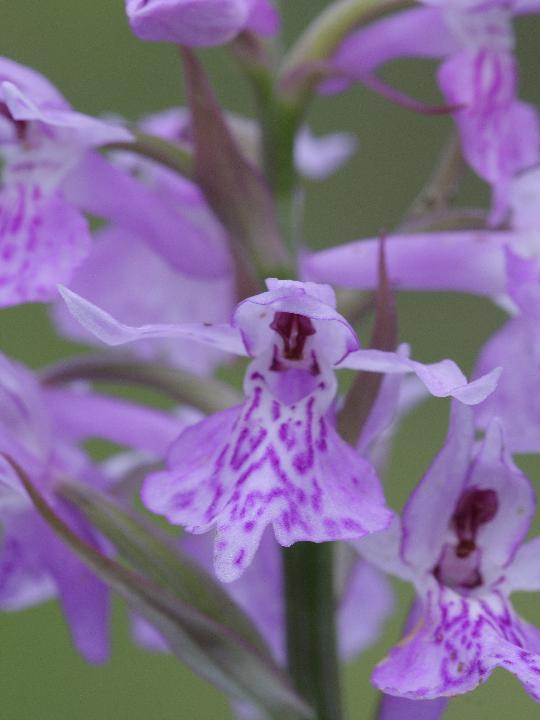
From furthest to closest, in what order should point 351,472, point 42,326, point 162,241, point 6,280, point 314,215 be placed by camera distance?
point 314,215
point 42,326
point 162,241
point 6,280
point 351,472

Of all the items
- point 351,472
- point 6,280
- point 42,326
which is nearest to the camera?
point 351,472


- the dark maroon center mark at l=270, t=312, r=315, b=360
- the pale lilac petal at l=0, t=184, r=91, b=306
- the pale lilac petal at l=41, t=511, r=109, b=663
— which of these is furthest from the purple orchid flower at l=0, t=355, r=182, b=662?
the dark maroon center mark at l=270, t=312, r=315, b=360

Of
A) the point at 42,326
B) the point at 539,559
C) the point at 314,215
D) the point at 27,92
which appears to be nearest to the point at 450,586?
the point at 539,559

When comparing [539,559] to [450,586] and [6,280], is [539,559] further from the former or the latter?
[6,280]

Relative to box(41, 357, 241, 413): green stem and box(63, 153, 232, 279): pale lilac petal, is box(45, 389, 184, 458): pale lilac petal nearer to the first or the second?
box(41, 357, 241, 413): green stem

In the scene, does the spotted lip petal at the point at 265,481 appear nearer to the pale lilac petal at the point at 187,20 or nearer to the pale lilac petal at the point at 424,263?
the pale lilac petal at the point at 424,263

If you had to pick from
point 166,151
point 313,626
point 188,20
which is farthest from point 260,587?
point 188,20

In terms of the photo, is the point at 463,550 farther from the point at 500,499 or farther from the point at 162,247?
the point at 162,247
